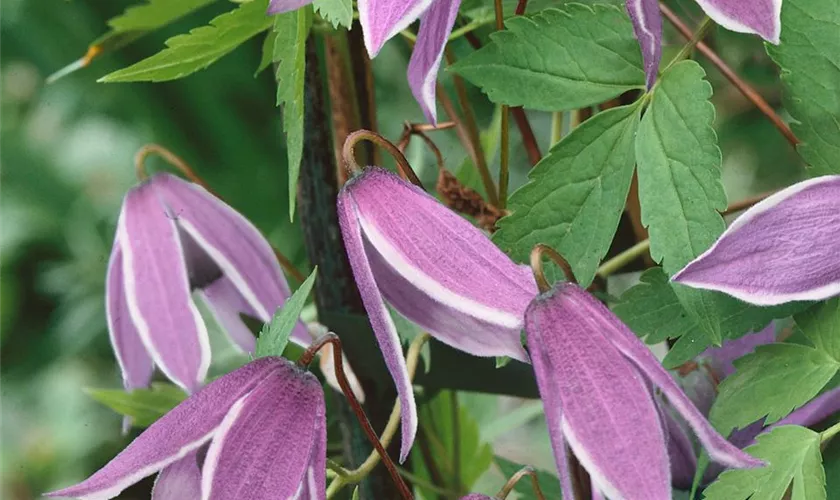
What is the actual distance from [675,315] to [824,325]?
0.04 metres

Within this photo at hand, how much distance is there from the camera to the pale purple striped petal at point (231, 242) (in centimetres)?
36

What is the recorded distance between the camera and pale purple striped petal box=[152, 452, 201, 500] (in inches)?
10.6

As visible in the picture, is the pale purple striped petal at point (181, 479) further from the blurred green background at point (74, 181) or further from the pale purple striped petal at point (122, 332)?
the blurred green background at point (74, 181)

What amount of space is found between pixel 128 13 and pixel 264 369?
6.8 inches

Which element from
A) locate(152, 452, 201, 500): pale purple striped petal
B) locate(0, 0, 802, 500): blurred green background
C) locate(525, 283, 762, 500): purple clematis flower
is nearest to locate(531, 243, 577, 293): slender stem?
locate(525, 283, 762, 500): purple clematis flower

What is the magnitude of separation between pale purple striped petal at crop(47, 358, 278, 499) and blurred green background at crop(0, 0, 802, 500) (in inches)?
42.9

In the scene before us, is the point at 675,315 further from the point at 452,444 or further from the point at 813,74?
the point at 452,444

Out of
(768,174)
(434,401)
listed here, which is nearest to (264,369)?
(434,401)

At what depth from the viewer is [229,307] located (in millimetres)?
374

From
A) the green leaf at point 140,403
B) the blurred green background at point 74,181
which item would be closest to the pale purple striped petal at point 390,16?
the green leaf at point 140,403

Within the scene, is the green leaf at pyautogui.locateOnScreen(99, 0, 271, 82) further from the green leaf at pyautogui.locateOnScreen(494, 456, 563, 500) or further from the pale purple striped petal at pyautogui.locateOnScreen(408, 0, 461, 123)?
the green leaf at pyautogui.locateOnScreen(494, 456, 563, 500)

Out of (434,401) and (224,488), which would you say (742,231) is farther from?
(434,401)

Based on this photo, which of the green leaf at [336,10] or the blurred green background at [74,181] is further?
the blurred green background at [74,181]

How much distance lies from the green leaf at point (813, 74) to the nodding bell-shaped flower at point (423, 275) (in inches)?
3.6
